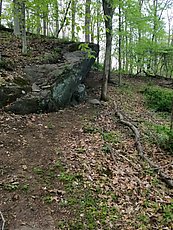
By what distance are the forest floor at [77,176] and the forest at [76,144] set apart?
19 mm

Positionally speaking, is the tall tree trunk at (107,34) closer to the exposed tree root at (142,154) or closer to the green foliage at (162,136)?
the exposed tree root at (142,154)

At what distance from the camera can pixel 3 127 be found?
6074 mm

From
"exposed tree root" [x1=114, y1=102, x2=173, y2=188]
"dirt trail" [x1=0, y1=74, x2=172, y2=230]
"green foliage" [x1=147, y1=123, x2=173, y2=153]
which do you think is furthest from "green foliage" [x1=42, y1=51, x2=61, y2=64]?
"green foliage" [x1=147, y1=123, x2=173, y2=153]

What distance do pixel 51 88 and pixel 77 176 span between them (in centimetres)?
416

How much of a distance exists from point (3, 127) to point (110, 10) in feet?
22.7

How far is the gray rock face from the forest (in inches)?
1.4

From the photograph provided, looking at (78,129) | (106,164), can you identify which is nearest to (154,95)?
(78,129)

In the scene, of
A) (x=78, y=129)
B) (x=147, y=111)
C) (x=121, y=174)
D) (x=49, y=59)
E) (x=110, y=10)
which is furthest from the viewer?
(x=147, y=111)

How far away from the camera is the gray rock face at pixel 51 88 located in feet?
24.1

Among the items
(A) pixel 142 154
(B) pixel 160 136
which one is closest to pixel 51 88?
(A) pixel 142 154

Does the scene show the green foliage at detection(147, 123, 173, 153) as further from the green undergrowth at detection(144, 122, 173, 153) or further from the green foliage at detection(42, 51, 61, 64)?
the green foliage at detection(42, 51, 61, 64)

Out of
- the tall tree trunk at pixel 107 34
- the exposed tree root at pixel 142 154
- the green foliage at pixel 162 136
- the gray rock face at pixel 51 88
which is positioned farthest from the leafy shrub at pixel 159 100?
the gray rock face at pixel 51 88

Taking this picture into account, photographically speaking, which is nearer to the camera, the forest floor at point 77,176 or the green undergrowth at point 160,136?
the forest floor at point 77,176

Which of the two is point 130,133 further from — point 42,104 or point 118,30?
point 118,30
